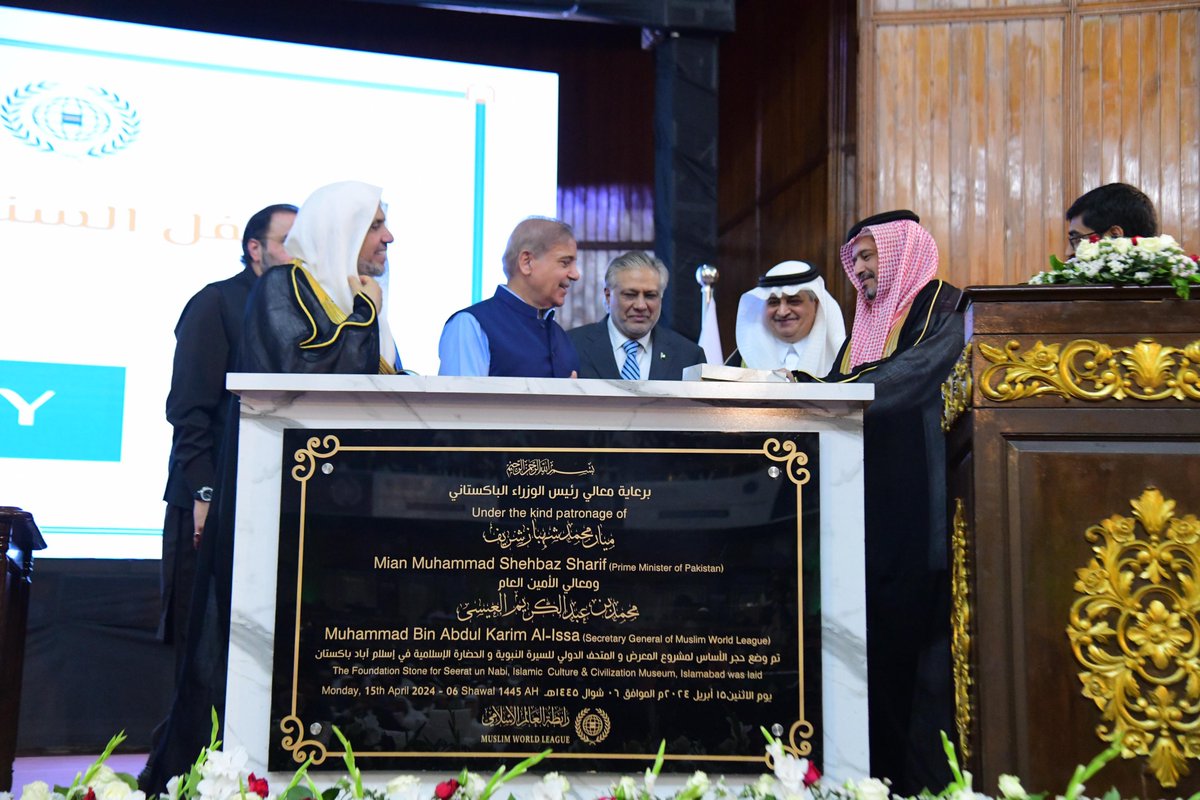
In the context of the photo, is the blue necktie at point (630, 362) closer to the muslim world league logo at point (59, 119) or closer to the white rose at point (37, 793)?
the muslim world league logo at point (59, 119)

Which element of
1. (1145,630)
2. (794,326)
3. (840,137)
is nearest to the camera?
(1145,630)

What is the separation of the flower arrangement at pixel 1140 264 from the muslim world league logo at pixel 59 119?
4983 mm

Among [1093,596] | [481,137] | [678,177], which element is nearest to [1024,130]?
[678,177]

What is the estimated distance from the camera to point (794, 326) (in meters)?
5.01

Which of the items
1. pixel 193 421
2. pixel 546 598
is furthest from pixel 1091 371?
pixel 193 421

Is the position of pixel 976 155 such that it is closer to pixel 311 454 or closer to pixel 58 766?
pixel 311 454

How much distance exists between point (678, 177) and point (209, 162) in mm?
2290

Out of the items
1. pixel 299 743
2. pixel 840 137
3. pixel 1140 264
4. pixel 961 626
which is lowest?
pixel 299 743

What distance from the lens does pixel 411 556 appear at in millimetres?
2932

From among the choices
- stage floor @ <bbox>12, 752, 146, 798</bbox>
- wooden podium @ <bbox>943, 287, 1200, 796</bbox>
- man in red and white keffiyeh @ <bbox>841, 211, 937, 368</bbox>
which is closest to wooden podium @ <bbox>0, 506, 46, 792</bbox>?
stage floor @ <bbox>12, 752, 146, 798</bbox>

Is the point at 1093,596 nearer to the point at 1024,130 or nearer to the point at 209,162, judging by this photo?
the point at 1024,130

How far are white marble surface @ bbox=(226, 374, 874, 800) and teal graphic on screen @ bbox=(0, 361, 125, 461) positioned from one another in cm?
332

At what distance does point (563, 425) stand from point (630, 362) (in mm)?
2182

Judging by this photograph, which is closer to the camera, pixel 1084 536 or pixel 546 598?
pixel 1084 536
